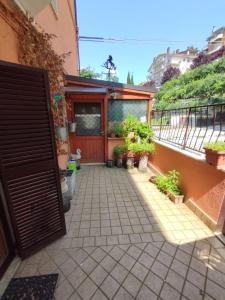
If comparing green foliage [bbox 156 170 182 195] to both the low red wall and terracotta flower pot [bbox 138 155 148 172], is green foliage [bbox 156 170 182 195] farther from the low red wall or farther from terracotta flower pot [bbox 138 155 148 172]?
terracotta flower pot [bbox 138 155 148 172]

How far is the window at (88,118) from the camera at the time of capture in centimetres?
481

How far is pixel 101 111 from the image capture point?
4.82 metres

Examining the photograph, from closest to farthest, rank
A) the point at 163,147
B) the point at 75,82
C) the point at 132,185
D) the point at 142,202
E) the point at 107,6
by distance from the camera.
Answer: the point at 142,202, the point at 132,185, the point at 163,147, the point at 75,82, the point at 107,6

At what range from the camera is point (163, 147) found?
3.87 m

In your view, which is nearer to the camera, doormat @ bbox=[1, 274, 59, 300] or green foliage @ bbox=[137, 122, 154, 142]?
doormat @ bbox=[1, 274, 59, 300]

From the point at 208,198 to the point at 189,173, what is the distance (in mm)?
544

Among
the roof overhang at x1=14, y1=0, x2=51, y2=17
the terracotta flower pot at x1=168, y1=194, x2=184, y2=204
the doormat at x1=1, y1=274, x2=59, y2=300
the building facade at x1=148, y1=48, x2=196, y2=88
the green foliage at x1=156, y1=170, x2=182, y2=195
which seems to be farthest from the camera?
the building facade at x1=148, y1=48, x2=196, y2=88

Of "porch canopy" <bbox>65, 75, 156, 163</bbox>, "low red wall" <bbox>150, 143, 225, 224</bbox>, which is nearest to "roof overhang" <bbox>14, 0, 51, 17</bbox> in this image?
"porch canopy" <bbox>65, 75, 156, 163</bbox>

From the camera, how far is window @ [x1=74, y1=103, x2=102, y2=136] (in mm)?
4809

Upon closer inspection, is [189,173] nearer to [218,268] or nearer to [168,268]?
[218,268]

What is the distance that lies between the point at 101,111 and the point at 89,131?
2.44 ft

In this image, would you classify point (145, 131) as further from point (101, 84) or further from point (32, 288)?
point (32, 288)

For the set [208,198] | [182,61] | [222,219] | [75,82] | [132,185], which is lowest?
[132,185]

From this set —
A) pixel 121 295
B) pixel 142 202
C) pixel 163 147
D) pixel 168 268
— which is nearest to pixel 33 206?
pixel 121 295
